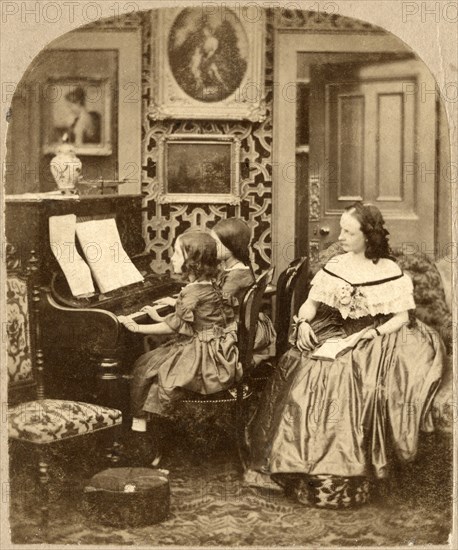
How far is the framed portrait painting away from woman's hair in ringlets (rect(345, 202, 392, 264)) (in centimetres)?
111

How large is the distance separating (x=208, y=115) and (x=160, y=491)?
1623mm

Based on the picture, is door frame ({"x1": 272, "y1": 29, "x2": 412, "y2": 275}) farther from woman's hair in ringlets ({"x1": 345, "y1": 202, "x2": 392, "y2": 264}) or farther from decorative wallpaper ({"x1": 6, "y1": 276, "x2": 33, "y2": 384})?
decorative wallpaper ({"x1": 6, "y1": 276, "x2": 33, "y2": 384})

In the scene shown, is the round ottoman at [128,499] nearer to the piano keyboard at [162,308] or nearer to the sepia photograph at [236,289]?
the sepia photograph at [236,289]

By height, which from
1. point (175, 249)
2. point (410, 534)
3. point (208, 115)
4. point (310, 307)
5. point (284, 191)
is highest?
point (208, 115)

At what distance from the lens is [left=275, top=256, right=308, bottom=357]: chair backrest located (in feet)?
13.5

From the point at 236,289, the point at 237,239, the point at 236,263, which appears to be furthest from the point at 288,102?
the point at 236,289

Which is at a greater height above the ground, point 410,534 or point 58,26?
point 58,26

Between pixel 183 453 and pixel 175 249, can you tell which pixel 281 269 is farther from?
pixel 183 453

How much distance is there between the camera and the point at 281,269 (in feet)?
13.7

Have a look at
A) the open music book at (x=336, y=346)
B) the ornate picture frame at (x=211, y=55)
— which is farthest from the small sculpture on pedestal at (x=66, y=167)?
the open music book at (x=336, y=346)

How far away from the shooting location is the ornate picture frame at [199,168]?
4.16 meters

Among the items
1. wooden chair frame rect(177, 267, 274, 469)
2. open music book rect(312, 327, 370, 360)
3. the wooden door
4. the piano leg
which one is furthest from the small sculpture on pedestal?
open music book rect(312, 327, 370, 360)

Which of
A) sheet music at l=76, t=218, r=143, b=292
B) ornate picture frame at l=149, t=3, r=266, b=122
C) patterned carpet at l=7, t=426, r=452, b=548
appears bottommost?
patterned carpet at l=7, t=426, r=452, b=548

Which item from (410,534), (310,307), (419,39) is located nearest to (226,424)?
(310,307)
